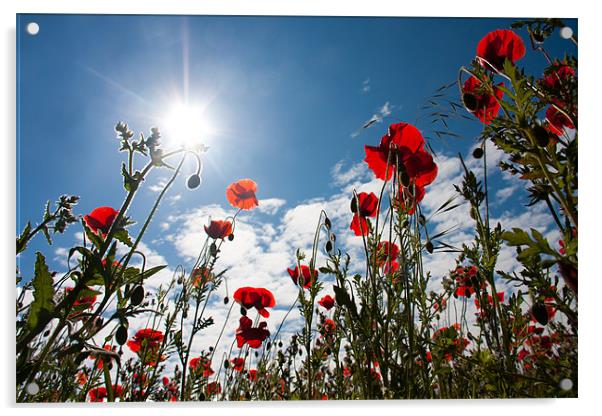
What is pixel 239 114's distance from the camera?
2.06 m

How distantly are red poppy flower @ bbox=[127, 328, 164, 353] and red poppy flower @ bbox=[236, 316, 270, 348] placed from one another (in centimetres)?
28

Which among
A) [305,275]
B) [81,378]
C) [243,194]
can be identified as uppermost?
[243,194]

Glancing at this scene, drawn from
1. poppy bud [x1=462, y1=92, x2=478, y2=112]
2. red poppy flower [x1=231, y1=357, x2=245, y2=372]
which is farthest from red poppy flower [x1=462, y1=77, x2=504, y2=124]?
red poppy flower [x1=231, y1=357, x2=245, y2=372]

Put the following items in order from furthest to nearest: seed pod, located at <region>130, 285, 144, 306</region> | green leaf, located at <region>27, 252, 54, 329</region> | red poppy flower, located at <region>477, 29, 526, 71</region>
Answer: red poppy flower, located at <region>477, 29, 526, 71</region> < seed pod, located at <region>130, 285, 144, 306</region> < green leaf, located at <region>27, 252, 54, 329</region>

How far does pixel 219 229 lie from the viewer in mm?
1954

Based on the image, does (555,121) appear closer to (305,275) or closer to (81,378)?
(305,275)

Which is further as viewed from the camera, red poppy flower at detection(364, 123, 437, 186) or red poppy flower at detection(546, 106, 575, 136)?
red poppy flower at detection(364, 123, 437, 186)

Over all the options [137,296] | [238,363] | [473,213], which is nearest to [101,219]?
[137,296]

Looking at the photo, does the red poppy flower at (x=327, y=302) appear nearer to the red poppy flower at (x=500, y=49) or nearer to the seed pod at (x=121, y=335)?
the seed pod at (x=121, y=335)

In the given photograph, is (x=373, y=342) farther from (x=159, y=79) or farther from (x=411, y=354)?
(x=159, y=79)

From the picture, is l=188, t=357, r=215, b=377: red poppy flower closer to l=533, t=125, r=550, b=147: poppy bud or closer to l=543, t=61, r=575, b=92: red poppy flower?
l=533, t=125, r=550, b=147: poppy bud

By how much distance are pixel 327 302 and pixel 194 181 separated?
2.17 feet

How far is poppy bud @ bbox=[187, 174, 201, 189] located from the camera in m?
1.95
